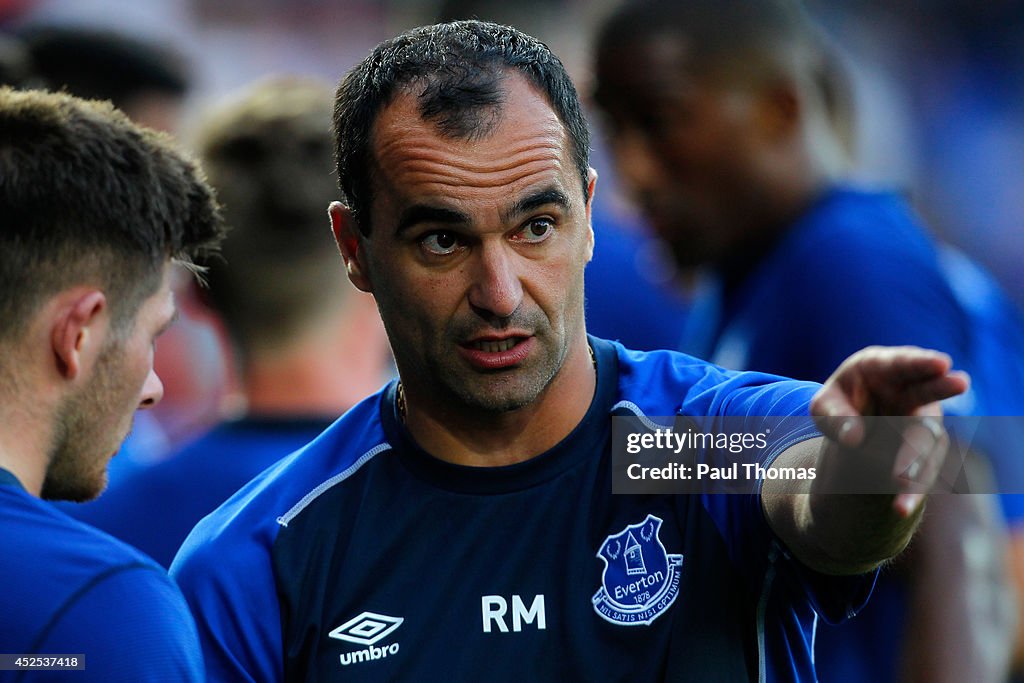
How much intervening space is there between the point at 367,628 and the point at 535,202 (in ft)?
2.47

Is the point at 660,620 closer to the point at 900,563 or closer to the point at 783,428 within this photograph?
the point at 783,428

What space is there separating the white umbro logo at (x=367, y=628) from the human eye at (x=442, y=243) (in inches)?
24.1

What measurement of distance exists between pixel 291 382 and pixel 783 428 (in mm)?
1923

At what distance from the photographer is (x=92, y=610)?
205 centimetres

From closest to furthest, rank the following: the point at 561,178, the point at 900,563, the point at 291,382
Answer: the point at 561,178 → the point at 900,563 → the point at 291,382

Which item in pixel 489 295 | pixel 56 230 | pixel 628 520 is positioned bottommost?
pixel 628 520

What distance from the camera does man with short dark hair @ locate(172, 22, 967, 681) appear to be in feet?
7.14

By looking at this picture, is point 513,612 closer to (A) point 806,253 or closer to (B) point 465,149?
(B) point 465,149

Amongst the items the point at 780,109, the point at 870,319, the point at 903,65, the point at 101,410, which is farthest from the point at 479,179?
the point at 903,65

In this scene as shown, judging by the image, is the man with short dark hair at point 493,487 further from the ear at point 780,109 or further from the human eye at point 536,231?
the ear at point 780,109

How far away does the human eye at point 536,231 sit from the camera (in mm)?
2316

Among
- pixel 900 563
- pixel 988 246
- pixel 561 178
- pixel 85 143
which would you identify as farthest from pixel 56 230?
pixel 988 246

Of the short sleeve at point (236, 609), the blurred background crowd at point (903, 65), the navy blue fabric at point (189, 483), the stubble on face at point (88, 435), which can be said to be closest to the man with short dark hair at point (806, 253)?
the navy blue fabric at point (189, 483)

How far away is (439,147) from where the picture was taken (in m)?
2.30
